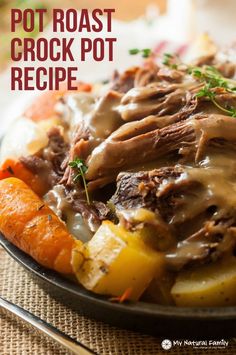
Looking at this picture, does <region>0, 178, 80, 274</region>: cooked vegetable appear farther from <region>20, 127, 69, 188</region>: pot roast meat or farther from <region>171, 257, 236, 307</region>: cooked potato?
<region>171, 257, 236, 307</region>: cooked potato

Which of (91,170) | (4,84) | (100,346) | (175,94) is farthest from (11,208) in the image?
(4,84)

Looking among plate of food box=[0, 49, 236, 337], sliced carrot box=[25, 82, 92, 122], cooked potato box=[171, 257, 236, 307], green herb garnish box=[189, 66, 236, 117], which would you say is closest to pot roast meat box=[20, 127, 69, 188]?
plate of food box=[0, 49, 236, 337]

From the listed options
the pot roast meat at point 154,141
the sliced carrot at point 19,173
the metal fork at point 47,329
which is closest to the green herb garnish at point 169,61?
the pot roast meat at point 154,141

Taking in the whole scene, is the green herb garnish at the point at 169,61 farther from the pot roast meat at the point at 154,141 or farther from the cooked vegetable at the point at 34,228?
the cooked vegetable at the point at 34,228

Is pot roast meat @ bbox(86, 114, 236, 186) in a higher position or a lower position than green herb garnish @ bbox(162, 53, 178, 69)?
lower

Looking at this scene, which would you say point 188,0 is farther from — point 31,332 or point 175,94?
point 31,332

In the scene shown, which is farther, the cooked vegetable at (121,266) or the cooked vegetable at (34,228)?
the cooked vegetable at (34,228)
